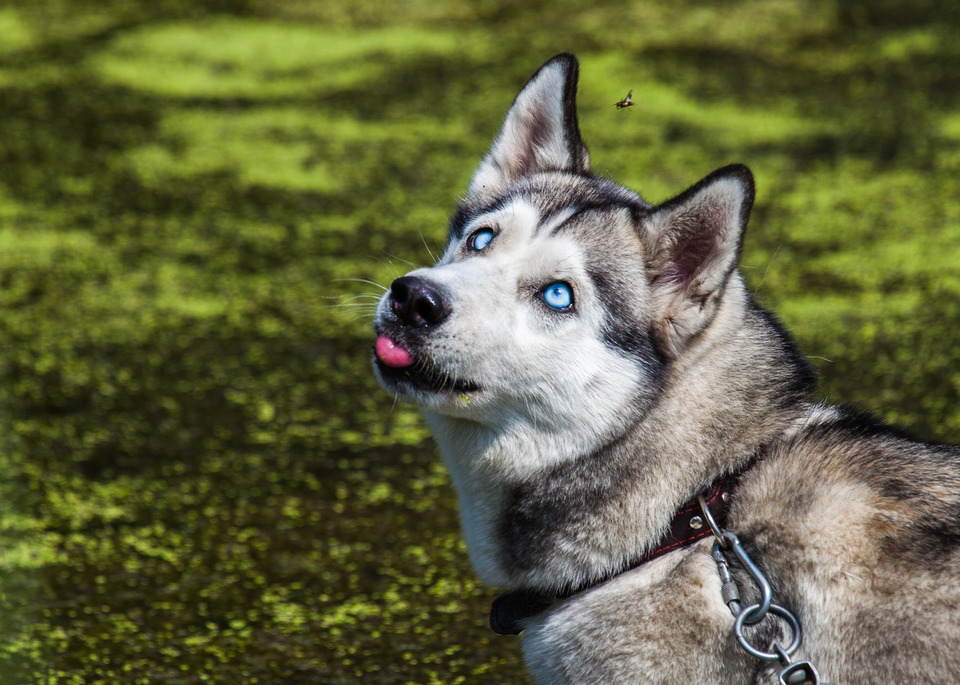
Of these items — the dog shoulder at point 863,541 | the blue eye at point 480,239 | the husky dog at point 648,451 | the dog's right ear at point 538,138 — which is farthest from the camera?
the dog's right ear at point 538,138

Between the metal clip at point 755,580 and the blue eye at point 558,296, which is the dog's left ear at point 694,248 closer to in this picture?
the blue eye at point 558,296

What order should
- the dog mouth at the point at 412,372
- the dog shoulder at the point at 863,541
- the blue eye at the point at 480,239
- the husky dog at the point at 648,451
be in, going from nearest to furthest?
1. the dog shoulder at the point at 863,541
2. the husky dog at the point at 648,451
3. the dog mouth at the point at 412,372
4. the blue eye at the point at 480,239

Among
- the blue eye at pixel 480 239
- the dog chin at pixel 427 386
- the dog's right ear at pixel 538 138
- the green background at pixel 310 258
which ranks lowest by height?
the green background at pixel 310 258

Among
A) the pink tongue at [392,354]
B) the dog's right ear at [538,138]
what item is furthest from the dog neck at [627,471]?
the dog's right ear at [538,138]

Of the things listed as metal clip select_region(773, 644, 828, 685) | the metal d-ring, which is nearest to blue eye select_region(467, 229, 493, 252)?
the metal d-ring

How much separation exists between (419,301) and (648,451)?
0.71 metres

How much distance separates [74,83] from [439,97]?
259 centimetres

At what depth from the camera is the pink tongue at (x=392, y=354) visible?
100.0 inches

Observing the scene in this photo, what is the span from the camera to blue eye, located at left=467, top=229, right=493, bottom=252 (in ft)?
9.23

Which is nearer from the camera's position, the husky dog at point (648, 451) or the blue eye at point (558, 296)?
the husky dog at point (648, 451)

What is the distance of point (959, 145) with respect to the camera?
6.04m

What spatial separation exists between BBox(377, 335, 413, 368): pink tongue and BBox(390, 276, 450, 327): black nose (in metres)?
0.08

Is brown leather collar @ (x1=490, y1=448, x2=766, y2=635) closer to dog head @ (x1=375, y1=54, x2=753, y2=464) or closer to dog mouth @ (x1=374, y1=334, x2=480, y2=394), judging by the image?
dog head @ (x1=375, y1=54, x2=753, y2=464)

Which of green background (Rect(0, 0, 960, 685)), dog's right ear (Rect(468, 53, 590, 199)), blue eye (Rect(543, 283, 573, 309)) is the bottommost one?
green background (Rect(0, 0, 960, 685))
